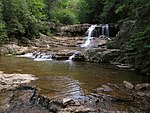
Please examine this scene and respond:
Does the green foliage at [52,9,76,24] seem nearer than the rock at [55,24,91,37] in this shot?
No

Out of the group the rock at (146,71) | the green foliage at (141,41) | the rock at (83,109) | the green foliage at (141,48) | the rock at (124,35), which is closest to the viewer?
the rock at (83,109)

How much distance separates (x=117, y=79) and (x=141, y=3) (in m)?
4.49

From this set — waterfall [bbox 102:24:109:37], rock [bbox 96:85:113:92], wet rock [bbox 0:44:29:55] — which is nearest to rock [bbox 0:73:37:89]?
rock [bbox 96:85:113:92]

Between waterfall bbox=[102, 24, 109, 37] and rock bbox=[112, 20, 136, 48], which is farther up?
waterfall bbox=[102, 24, 109, 37]

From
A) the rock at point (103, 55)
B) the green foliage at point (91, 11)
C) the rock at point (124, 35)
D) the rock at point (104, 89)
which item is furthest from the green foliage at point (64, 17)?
the rock at point (104, 89)

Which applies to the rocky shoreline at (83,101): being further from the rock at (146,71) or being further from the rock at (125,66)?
the rock at (125,66)

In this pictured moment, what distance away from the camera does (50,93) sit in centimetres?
789

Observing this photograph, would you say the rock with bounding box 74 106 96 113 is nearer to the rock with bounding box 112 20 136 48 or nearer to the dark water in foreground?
the dark water in foreground

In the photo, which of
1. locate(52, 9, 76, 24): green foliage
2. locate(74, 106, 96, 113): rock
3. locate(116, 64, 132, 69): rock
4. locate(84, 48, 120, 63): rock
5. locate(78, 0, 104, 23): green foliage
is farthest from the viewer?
locate(52, 9, 76, 24): green foliage

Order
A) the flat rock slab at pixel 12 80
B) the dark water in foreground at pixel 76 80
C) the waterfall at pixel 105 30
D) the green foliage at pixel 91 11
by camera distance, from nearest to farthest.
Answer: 1. the dark water in foreground at pixel 76 80
2. the flat rock slab at pixel 12 80
3. the waterfall at pixel 105 30
4. the green foliage at pixel 91 11

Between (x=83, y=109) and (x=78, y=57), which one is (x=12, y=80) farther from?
(x=78, y=57)

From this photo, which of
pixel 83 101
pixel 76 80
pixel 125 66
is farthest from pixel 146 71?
pixel 83 101

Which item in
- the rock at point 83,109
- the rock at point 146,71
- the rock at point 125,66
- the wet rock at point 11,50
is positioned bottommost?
the rock at point 83,109

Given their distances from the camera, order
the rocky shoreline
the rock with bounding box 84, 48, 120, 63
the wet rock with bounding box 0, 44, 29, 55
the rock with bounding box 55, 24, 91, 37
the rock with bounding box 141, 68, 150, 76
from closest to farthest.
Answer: the rocky shoreline
the rock with bounding box 141, 68, 150, 76
the rock with bounding box 84, 48, 120, 63
the wet rock with bounding box 0, 44, 29, 55
the rock with bounding box 55, 24, 91, 37
